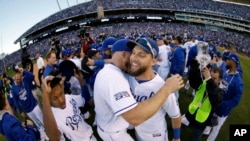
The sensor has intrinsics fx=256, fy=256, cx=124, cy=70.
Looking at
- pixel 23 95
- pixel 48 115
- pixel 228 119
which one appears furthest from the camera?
pixel 228 119

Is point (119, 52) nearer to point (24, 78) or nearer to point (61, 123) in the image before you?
point (61, 123)

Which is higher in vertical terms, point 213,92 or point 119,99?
point 119,99

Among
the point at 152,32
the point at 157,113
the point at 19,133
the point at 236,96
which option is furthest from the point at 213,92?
the point at 152,32

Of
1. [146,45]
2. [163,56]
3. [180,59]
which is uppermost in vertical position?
[146,45]

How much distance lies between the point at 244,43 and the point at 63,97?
38201 mm

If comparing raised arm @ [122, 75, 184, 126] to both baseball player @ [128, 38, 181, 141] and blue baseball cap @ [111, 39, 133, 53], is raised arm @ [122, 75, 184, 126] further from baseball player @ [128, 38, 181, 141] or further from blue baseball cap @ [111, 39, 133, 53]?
blue baseball cap @ [111, 39, 133, 53]

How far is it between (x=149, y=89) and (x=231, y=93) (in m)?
2.92

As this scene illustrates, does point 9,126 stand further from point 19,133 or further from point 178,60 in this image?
point 178,60

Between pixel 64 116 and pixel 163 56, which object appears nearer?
pixel 64 116

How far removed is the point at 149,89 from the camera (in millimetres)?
3482

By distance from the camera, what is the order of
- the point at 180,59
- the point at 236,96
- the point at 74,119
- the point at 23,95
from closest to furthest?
the point at 74,119 → the point at 236,96 → the point at 23,95 → the point at 180,59

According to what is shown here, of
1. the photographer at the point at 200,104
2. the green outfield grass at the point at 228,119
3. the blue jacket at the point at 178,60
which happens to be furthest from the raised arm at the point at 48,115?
the blue jacket at the point at 178,60

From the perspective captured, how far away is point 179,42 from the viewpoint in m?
9.37

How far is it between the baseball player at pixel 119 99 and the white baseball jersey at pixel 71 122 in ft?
2.01
